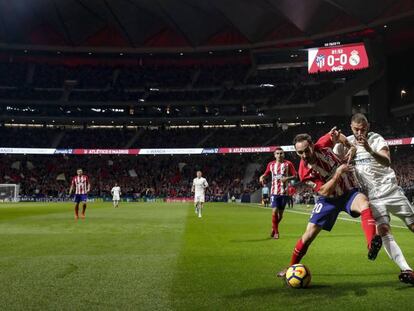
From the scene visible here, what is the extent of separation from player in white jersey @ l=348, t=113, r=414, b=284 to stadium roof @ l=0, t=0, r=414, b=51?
4255cm

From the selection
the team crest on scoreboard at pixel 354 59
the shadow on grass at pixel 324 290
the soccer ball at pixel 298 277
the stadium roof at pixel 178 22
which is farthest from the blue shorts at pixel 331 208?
the team crest on scoreboard at pixel 354 59

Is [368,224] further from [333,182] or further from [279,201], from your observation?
[279,201]

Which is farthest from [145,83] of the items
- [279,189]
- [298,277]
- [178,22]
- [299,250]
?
[298,277]

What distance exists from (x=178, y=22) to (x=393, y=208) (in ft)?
182

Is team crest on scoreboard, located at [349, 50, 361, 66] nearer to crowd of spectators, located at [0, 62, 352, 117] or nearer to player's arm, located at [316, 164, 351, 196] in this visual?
crowd of spectators, located at [0, 62, 352, 117]

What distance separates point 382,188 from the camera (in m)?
6.88

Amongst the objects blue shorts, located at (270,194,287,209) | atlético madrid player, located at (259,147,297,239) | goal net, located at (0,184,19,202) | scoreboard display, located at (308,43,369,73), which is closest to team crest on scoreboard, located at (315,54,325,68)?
scoreboard display, located at (308,43,369,73)

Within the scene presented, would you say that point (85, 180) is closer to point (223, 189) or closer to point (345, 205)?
point (345, 205)

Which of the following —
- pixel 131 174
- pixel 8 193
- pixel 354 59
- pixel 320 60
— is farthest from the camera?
pixel 131 174

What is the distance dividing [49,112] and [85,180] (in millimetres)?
47934

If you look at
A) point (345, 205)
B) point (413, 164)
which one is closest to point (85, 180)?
point (345, 205)

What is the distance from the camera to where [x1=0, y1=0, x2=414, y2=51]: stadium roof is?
50.9 meters

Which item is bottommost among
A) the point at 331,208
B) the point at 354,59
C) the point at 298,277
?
the point at 298,277

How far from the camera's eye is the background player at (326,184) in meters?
6.59
